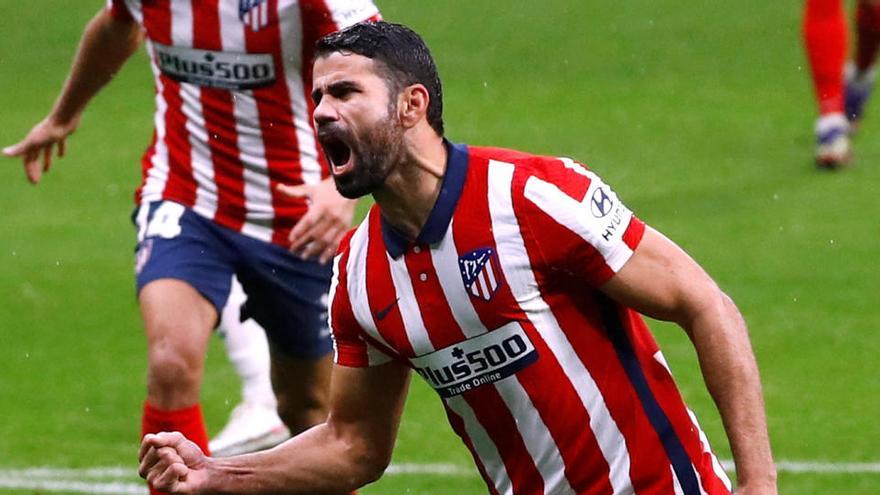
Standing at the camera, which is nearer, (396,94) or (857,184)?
(396,94)

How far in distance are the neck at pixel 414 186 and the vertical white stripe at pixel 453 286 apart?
2.5 inches

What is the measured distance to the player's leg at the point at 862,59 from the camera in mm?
11711

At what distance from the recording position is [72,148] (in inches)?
532

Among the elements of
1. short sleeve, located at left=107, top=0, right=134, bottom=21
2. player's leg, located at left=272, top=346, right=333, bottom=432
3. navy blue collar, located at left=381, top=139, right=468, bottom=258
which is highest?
navy blue collar, located at left=381, top=139, right=468, bottom=258

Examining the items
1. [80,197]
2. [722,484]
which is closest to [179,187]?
[722,484]

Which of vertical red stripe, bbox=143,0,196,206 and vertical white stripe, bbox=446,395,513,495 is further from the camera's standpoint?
vertical red stripe, bbox=143,0,196,206

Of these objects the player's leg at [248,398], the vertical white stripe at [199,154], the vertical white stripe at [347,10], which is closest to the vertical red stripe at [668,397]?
the vertical white stripe at [347,10]

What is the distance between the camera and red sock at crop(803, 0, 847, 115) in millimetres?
11375

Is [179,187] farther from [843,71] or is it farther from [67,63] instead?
[67,63]

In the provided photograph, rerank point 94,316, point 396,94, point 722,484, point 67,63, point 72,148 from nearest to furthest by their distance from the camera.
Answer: point 396,94
point 722,484
point 94,316
point 72,148
point 67,63

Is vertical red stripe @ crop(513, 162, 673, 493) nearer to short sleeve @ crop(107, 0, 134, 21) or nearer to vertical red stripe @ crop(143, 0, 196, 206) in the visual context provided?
vertical red stripe @ crop(143, 0, 196, 206)

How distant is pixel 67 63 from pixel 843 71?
7.64 m

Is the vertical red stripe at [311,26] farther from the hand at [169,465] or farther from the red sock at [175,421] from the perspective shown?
the hand at [169,465]

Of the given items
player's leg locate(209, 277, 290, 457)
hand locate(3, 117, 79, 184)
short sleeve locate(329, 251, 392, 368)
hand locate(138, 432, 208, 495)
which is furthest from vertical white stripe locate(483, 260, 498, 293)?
player's leg locate(209, 277, 290, 457)
